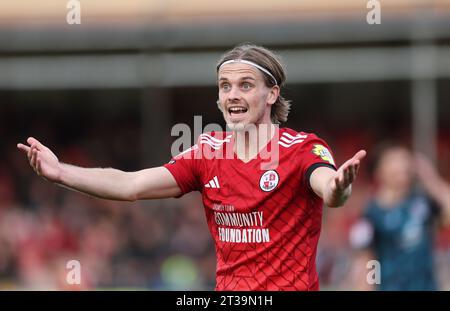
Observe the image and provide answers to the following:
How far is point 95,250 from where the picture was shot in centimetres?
1382

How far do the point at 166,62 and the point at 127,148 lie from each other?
404 centimetres

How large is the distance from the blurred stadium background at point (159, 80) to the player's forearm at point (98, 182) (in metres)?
7.29

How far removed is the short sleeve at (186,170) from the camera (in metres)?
5.48

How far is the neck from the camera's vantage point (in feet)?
17.7

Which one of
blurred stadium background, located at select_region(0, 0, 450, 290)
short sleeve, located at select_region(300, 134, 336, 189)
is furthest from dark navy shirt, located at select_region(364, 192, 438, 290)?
short sleeve, located at select_region(300, 134, 336, 189)

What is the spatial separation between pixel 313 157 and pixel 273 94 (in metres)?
0.55

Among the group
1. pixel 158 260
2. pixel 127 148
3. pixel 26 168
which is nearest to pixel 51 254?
pixel 158 260

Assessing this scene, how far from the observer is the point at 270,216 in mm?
5180

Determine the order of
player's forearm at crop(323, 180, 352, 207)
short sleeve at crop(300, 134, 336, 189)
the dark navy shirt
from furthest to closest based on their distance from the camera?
the dark navy shirt < short sleeve at crop(300, 134, 336, 189) < player's forearm at crop(323, 180, 352, 207)

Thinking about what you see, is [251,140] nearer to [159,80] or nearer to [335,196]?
[335,196]

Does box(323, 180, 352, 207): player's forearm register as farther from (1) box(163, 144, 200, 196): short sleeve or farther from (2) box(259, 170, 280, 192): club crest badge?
(1) box(163, 144, 200, 196): short sleeve

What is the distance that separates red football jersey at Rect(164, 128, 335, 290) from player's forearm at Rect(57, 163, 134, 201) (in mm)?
495

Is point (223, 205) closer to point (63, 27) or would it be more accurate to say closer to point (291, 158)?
point (291, 158)

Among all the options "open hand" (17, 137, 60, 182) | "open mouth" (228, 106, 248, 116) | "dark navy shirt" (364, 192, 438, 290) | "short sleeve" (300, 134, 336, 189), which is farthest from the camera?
"dark navy shirt" (364, 192, 438, 290)
